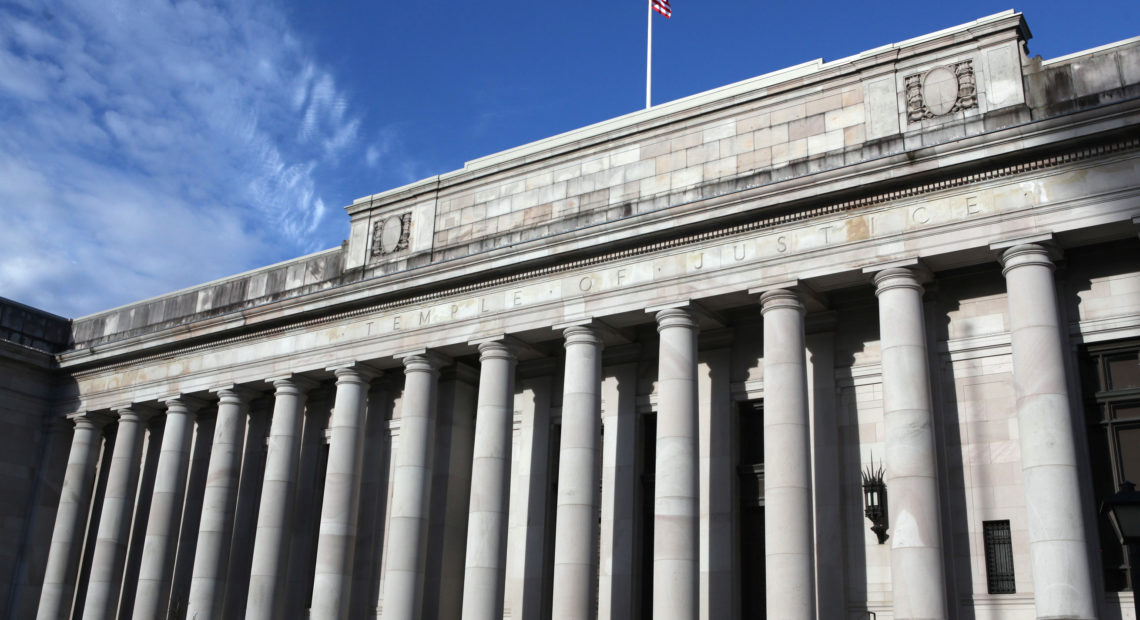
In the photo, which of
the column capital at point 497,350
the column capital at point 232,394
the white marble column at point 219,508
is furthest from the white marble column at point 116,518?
the column capital at point 497,350

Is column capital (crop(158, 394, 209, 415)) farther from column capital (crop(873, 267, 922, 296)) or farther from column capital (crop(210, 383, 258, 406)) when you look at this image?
column capital (crop(873, 267, 922, 296))

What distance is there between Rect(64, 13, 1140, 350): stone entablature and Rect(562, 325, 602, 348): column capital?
1970mm

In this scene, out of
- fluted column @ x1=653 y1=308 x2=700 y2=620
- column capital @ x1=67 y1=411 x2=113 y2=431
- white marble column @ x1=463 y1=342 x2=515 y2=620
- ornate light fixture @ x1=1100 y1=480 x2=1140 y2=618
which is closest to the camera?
ornate light fixture @ x1=1100 y1=480 x2=1140 y2=618

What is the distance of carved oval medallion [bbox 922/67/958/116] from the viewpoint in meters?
24.5

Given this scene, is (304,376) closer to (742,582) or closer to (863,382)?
(742,582)

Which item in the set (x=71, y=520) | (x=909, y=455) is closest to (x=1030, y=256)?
(x=909, y=455)

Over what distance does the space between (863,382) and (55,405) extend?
97.9ft

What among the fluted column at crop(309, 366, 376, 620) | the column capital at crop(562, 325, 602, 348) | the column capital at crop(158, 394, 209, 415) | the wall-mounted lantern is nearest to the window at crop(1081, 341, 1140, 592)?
the wall-mounted lantern

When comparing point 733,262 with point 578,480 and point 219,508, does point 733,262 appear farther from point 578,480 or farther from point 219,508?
point 219,508

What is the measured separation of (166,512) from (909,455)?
23693 millimetres

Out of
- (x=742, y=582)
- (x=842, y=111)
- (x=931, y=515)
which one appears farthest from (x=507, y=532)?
(x=842, y=111)

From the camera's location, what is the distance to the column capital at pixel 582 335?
27.3 meters

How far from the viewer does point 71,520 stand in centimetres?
3756

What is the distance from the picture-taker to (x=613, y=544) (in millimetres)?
27547
